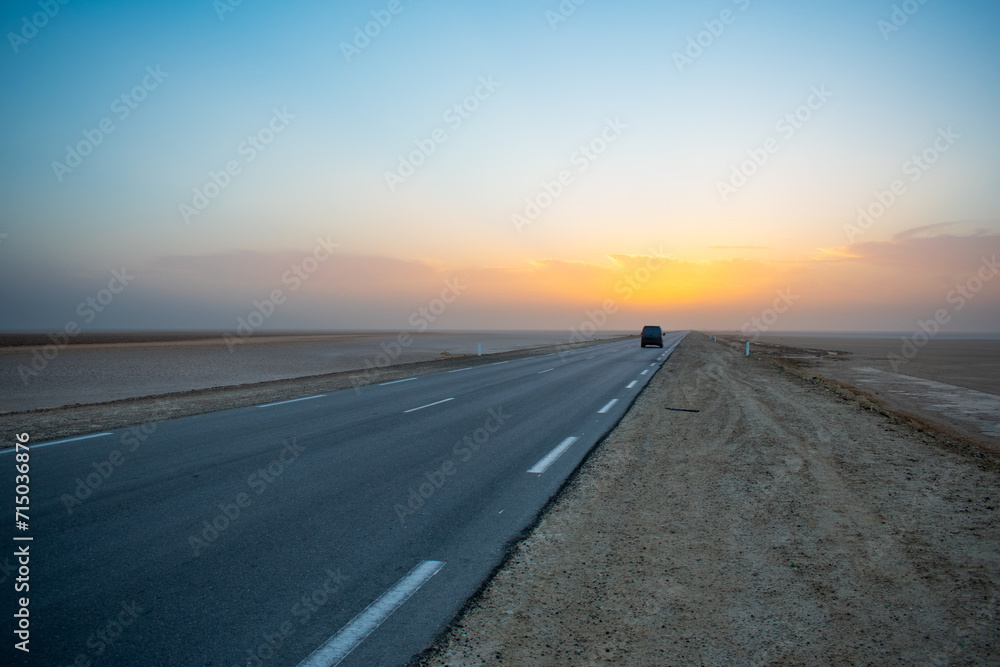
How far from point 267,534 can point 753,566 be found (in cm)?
399

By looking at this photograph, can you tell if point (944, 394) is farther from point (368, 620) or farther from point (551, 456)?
Answer: point (368, 620)

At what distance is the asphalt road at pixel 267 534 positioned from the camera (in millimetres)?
3072

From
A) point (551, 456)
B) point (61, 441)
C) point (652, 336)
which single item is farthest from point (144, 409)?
point (652, 336)

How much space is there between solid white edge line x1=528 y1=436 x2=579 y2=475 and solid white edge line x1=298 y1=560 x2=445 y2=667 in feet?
9.97

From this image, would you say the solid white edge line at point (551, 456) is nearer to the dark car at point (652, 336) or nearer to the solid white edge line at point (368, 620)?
the solid white edge line at point (368, 620)

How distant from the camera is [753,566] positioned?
400 centimetres

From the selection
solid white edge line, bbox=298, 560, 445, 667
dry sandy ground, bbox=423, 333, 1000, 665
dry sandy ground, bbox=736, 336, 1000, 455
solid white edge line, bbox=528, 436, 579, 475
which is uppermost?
solid white edge line, bbox=528, 436, 579, 475

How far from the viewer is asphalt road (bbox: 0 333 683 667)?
10.1 feet

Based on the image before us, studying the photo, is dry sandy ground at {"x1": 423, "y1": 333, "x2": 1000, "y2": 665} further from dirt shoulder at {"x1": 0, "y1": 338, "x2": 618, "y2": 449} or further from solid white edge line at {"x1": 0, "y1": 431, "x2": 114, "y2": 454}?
dirt shoulder at {"x1": 0, "y1": 338, "x2": 618, "y2": 449}

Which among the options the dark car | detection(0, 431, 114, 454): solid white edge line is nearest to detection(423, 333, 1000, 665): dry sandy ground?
detection(0, 431, 114, 454): solid white edge line

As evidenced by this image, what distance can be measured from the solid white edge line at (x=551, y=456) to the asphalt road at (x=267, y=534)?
0.04 m

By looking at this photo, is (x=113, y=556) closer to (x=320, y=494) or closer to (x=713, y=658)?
(x=320, y=494)

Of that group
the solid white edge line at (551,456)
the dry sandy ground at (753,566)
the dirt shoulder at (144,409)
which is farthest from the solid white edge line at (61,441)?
the dry sandy ground at (753,566)

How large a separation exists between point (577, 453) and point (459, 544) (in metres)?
3.66
